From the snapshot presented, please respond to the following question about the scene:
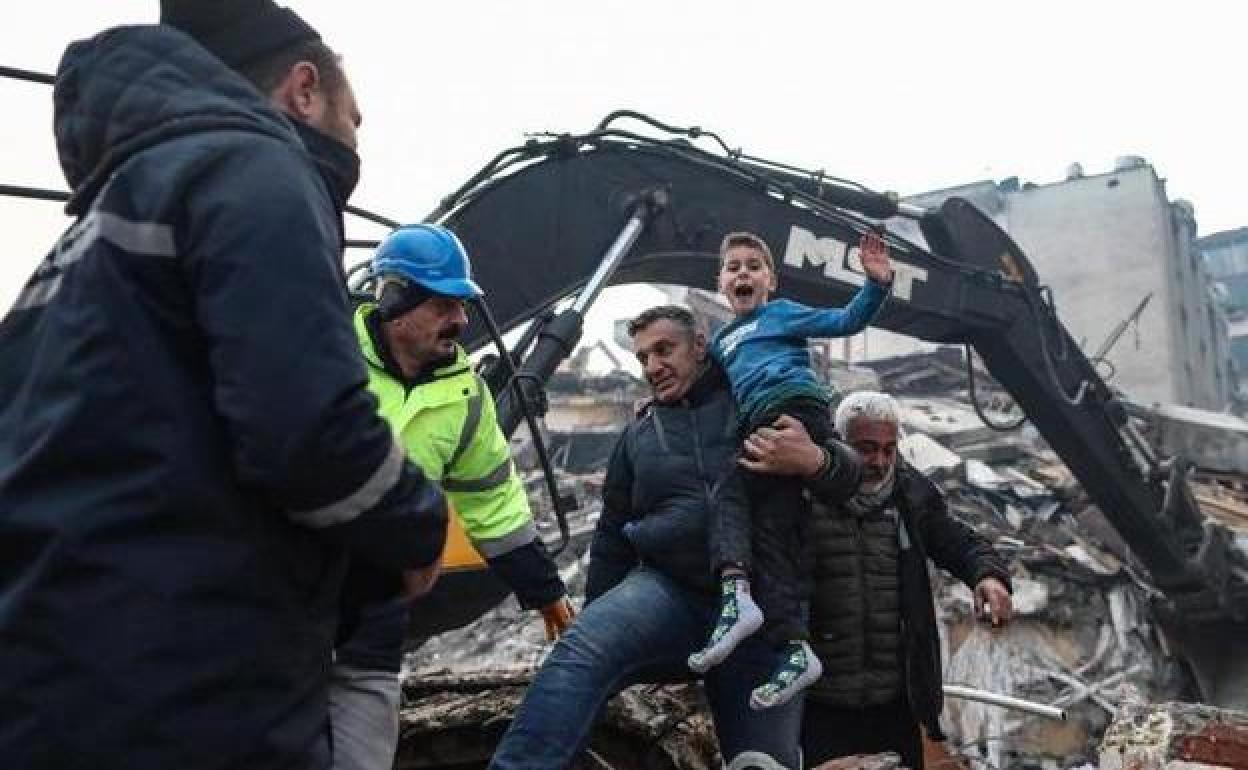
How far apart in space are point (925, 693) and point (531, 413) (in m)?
1.58

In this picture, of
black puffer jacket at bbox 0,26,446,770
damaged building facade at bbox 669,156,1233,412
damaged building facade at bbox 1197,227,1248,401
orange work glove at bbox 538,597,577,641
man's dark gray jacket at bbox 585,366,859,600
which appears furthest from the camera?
damaged building facade at bbox 1197,227,1248,401

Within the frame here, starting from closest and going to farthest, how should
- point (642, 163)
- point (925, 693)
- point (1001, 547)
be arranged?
1. point (925, 693)
2. point (642, 163)
3. point (1001, 547)

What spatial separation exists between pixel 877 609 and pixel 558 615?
4.31ft

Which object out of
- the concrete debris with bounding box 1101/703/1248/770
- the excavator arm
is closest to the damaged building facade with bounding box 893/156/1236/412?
the excavator arm

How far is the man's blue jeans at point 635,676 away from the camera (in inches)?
119

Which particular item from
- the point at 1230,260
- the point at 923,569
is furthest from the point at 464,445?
the point at 1230,260

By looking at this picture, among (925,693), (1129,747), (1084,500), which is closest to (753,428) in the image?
(925,693)

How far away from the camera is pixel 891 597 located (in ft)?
12.7

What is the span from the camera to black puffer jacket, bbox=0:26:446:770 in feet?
4.58

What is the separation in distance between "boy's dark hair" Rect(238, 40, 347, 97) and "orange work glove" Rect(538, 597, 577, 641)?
1.55 meters

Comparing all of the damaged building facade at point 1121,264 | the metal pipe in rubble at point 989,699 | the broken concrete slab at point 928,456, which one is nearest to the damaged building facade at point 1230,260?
the damaged building facade at point 1121,264

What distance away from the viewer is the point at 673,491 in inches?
139

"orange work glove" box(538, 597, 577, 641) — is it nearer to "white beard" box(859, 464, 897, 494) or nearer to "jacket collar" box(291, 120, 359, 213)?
"white beard" box(859, 464, 897, 494)

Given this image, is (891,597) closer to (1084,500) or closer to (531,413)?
(531,413)
